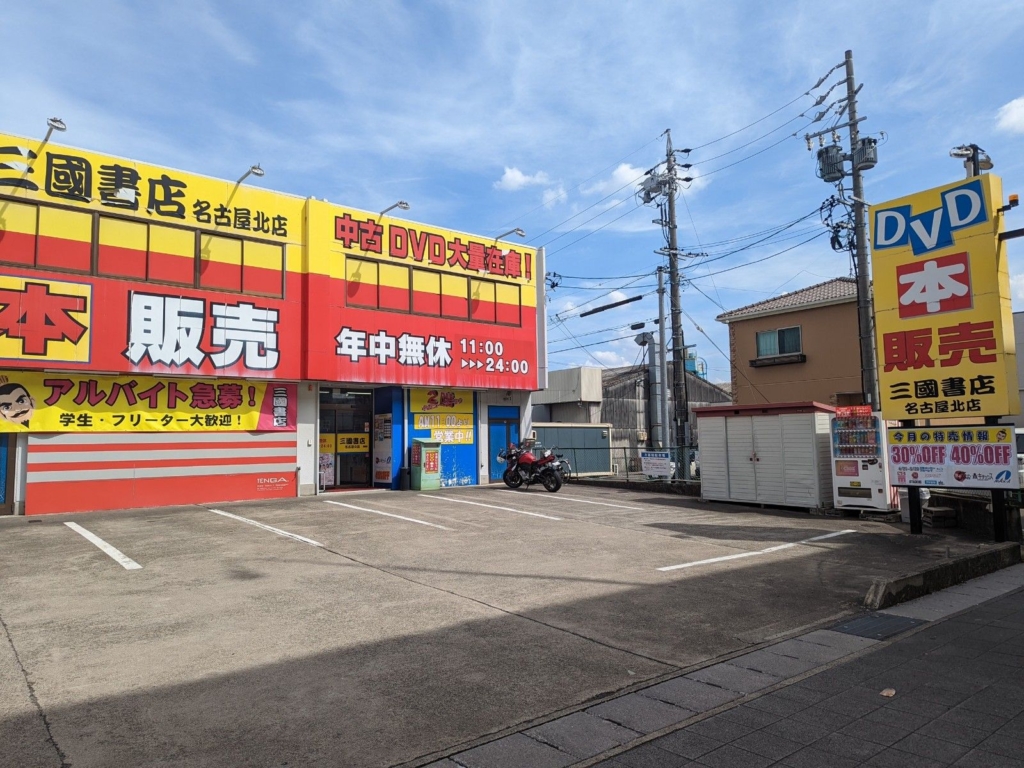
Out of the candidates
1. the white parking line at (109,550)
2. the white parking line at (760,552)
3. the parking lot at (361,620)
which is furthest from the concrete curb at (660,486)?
the white parking line at (109,550)

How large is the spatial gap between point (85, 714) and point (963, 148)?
12538 millimetres

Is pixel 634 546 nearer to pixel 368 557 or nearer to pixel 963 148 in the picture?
pixel 368 557

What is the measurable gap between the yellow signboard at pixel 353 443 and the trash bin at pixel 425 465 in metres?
1.47

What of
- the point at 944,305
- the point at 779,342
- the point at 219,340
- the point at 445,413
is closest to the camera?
the point at 944,305

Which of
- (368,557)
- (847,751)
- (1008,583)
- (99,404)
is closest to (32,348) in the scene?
(99,404)

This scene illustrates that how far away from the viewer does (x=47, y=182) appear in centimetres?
1309

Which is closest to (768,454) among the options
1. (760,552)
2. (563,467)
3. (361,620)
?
(760,552)

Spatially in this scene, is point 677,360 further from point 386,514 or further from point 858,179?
point 386,514

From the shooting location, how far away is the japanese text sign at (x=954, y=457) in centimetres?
988

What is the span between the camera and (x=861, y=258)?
16438mm

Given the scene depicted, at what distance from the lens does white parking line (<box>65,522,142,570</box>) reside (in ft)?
27.8

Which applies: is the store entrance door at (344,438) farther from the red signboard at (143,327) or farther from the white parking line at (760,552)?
the white parking line at (760,552)

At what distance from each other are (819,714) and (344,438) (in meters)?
15.5

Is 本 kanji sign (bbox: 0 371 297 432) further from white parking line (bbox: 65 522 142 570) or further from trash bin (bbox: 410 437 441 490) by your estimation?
trash bin (bbox: 410 437 441 490)
